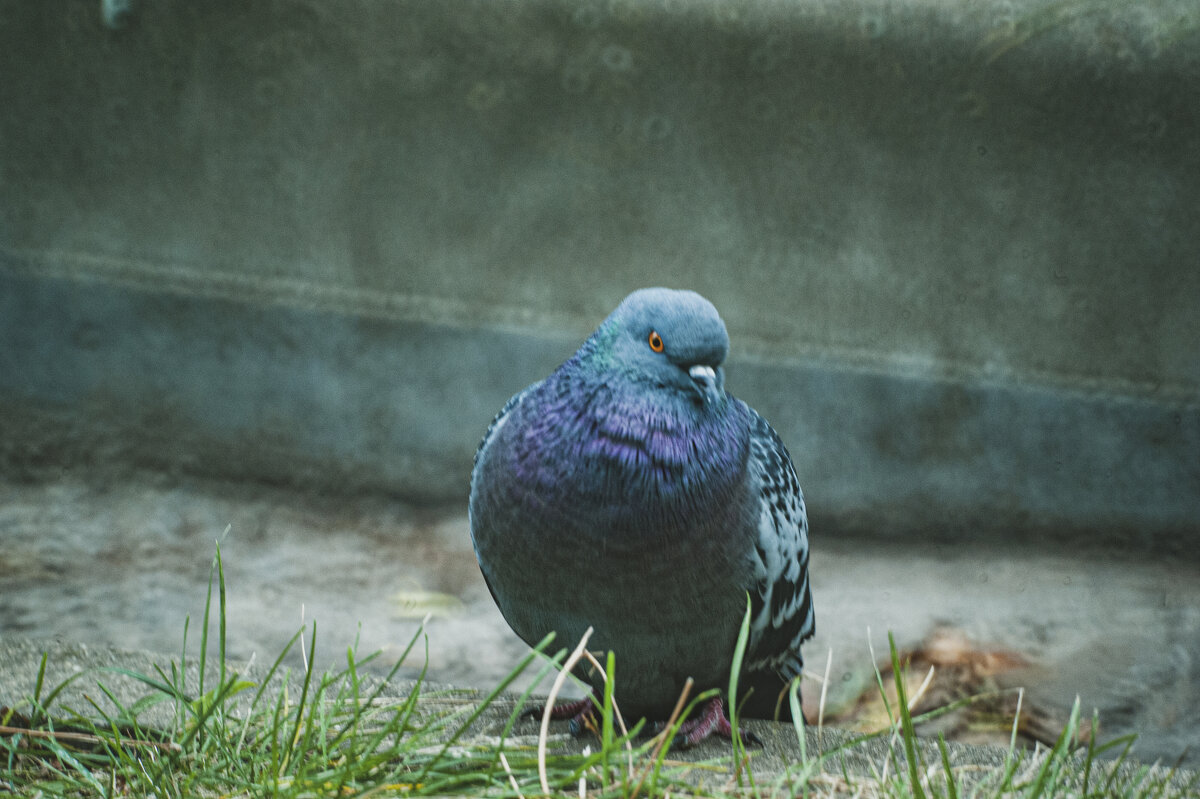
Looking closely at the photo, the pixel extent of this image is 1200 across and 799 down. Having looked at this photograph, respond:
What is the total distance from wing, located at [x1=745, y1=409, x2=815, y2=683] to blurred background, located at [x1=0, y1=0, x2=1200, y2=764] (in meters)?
1.52

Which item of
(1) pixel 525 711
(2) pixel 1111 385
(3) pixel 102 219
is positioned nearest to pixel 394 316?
(3) pixel 102 219

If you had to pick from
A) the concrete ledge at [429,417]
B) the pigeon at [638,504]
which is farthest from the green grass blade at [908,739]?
the concrete ledge at [429,417]

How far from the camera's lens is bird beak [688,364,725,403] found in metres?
1.95

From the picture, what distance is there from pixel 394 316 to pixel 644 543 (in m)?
2.82

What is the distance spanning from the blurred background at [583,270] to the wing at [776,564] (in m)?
1.52

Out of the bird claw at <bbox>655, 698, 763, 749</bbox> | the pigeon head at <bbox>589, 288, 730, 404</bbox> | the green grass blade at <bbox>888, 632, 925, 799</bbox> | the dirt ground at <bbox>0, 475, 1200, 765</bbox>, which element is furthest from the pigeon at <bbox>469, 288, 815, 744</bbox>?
the dirt ground at <bbox>0, 475, 1200, 765</bbox>

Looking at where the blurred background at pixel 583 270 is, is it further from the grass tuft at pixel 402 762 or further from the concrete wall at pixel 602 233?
the grass tuft at pixel 402 762

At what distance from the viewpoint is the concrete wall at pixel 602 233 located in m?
4.12

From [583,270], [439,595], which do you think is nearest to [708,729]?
[439,595]

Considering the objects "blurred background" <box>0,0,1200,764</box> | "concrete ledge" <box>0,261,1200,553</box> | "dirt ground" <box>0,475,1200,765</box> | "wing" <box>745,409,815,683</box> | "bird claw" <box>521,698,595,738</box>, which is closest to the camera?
"wing" <box>745,409,815,683</box>

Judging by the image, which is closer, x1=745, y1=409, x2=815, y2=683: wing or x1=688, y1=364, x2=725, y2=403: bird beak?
x1=688, y1=364, x2=725, y2=403: bird beak

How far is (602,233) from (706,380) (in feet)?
8.39

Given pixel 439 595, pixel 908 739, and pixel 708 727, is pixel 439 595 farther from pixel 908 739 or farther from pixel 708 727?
pixel 908 739

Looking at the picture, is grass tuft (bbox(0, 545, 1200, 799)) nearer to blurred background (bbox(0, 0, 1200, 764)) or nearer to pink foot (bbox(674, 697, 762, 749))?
pink foot (bbox(674, 697, 762, 749))
